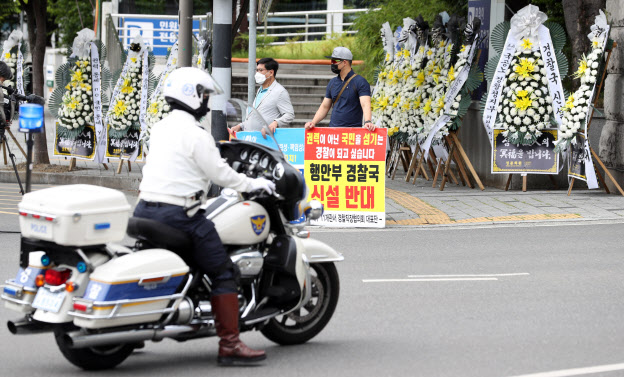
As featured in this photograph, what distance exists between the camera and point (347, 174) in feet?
41.9

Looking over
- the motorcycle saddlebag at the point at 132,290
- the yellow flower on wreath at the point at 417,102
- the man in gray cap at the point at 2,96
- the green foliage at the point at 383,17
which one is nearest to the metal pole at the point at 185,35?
the man in gray cap at the point at 2,96

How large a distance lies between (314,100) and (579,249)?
15.0 meters

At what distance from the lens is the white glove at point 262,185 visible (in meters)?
6.29

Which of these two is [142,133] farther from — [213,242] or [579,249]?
[213,242]

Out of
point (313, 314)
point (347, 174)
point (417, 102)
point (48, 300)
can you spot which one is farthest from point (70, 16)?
point (48, 300)

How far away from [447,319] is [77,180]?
34.7 ft

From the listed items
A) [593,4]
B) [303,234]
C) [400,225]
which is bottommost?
[400,225]

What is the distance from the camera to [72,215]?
5664 mm

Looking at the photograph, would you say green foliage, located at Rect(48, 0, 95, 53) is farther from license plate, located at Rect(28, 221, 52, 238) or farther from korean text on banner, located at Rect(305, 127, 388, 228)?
license plate, located at Rect(28, 221, 52, 238)

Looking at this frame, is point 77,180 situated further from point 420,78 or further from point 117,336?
point 117,336

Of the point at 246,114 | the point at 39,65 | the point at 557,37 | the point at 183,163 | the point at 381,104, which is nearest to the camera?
the point at 183,163

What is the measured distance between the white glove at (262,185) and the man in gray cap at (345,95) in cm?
621

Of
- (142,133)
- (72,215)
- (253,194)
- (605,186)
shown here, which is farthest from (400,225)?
(72,215)

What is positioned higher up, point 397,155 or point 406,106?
point 406,106
